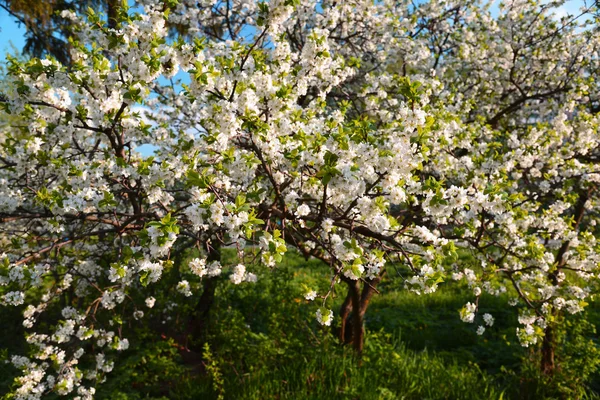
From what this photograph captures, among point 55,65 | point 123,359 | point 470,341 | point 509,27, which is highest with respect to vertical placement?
point 509,27

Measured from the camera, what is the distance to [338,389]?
4.73 meters

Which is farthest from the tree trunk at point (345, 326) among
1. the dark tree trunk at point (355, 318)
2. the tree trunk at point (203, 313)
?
the tree trunk at point (203, 313)

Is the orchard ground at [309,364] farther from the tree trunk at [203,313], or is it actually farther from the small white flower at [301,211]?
the small white flower at [301,211]

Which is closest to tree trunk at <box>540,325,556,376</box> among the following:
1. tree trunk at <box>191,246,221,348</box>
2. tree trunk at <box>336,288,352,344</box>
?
tree trunk at <box>336,288,352,344</box>

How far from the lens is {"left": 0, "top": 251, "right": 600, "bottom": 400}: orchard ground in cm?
495

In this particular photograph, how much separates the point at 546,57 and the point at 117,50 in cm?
748

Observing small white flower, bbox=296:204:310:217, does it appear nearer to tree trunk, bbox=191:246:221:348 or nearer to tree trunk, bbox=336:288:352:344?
tree trunk, bbox=336:288:352:344

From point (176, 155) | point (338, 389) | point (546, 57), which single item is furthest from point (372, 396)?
point (546, 57)

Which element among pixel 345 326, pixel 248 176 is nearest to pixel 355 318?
pixel 345 326

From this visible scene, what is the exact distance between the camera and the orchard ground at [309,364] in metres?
4.95

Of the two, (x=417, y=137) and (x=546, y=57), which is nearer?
(x=417, y=137)

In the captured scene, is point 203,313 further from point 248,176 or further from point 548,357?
point 548,357

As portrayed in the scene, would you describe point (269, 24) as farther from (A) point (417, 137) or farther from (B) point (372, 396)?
(B) point (372, 396)

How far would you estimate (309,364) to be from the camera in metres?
5.12
